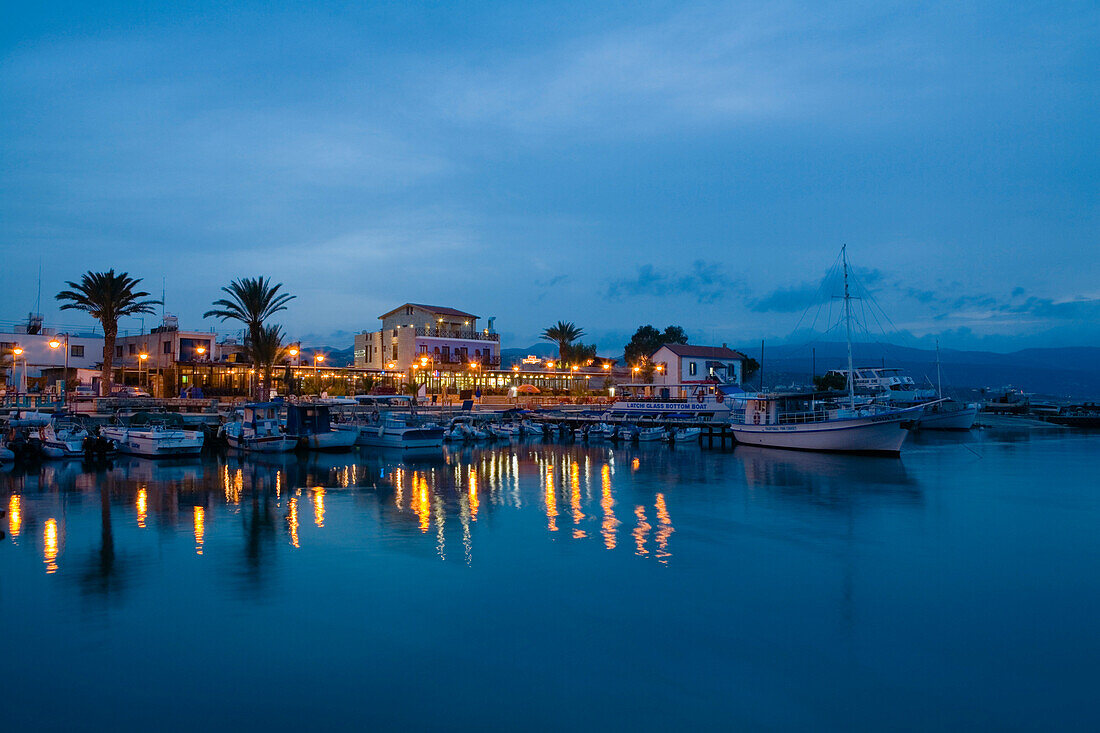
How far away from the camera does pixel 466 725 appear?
9.85 metres

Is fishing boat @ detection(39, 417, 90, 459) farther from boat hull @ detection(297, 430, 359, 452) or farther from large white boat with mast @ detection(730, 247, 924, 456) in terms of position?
large white boat with mast @ detection(730, 247, 924, 456)

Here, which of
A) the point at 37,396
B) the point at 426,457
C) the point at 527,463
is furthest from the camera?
the point at 37,396

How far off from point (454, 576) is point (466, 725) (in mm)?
7199

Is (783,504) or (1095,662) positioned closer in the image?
(1095,662)

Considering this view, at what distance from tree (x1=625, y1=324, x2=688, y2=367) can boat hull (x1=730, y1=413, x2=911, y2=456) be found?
200ft

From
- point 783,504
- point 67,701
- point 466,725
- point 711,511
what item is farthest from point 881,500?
point 67,701

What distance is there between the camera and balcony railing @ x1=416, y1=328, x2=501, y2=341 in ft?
269

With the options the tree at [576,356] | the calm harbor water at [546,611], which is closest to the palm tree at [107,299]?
the calm harbor water at [546,611]

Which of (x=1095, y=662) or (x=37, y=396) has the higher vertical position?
(x=37, y=396)

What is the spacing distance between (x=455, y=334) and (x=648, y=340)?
120 feet

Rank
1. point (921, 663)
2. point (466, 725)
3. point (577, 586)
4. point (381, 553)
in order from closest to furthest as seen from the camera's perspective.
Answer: point (466, 725) → point (921, 663) → point (577, 586) → point (381, 553)

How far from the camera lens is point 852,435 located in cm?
4425

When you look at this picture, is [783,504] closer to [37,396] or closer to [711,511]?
[711,511]

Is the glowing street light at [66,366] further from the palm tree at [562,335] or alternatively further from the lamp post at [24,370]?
the palm tree at [562,335]
